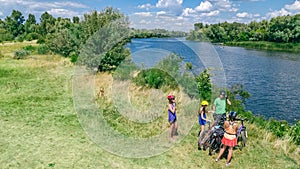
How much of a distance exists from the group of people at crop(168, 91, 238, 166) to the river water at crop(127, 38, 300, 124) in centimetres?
492

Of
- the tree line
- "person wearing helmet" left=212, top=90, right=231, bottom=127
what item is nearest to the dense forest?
"person wearing helmet" left=212, top=90, right=231, bottom=127

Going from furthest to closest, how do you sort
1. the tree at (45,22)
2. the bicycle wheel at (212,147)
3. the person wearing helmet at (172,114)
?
1. the tree at (45,22)
2. the person wearing helmet at (172,114)
3. the bicycle wheel at (212,147)

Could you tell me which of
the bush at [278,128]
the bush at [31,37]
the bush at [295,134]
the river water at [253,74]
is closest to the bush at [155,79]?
the river water at [253,74]

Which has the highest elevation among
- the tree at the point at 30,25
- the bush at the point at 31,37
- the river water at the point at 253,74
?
the tree at the point at 30,25

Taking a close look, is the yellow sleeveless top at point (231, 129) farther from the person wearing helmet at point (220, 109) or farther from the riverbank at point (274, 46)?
the riverbank at point (274, 46)

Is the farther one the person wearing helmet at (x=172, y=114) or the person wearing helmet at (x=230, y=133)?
the person wearing helmet at (x=172, y=114)

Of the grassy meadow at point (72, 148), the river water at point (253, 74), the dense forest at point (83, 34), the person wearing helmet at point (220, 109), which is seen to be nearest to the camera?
the grassy meadow at point (72, 148)

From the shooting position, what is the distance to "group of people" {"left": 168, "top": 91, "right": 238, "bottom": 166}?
23.3ft

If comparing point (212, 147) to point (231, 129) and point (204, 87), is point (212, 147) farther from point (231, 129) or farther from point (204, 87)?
point (204, 87)

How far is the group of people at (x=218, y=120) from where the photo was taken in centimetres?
711

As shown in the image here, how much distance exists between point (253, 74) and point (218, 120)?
86.2 ft

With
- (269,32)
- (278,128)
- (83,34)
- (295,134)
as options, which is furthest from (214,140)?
(269,32)

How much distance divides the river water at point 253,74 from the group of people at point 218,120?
492cm

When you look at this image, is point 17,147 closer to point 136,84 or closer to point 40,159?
point 40,159
